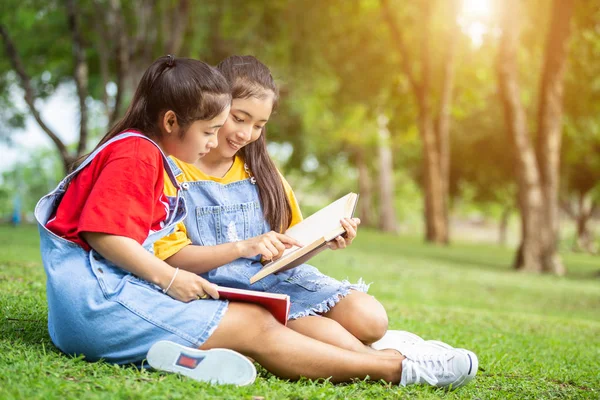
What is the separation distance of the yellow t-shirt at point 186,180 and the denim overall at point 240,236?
0.04 metres

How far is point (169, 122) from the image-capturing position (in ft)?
9.73

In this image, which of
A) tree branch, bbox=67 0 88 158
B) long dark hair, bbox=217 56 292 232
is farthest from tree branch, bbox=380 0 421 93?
long dark hair, bbox=217 56 292 232

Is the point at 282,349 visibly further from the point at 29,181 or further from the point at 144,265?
the point at 29,181

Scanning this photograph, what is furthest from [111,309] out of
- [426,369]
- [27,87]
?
[27,87]

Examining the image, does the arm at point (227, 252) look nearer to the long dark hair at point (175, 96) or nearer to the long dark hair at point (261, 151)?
the long dark hair at point (261, 151)

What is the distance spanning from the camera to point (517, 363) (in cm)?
399

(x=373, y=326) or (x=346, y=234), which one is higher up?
(x=346, y=234)

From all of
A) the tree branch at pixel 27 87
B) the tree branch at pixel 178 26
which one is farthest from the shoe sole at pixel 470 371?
the tree branch at pixel 178 26

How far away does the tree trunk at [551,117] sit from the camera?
12.6 metres

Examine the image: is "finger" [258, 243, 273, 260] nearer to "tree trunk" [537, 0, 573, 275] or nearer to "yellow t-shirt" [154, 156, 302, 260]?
"yellow t-shirt" [154, 156, 302, 260]

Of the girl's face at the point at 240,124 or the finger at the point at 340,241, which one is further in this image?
the girl's face at the point at 240,124

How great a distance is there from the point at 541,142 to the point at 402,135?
35.5 ft

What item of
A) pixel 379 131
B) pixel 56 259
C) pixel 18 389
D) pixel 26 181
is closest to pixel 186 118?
pixel 56 259

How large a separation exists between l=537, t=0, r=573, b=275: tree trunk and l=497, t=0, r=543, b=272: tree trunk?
15 cm
